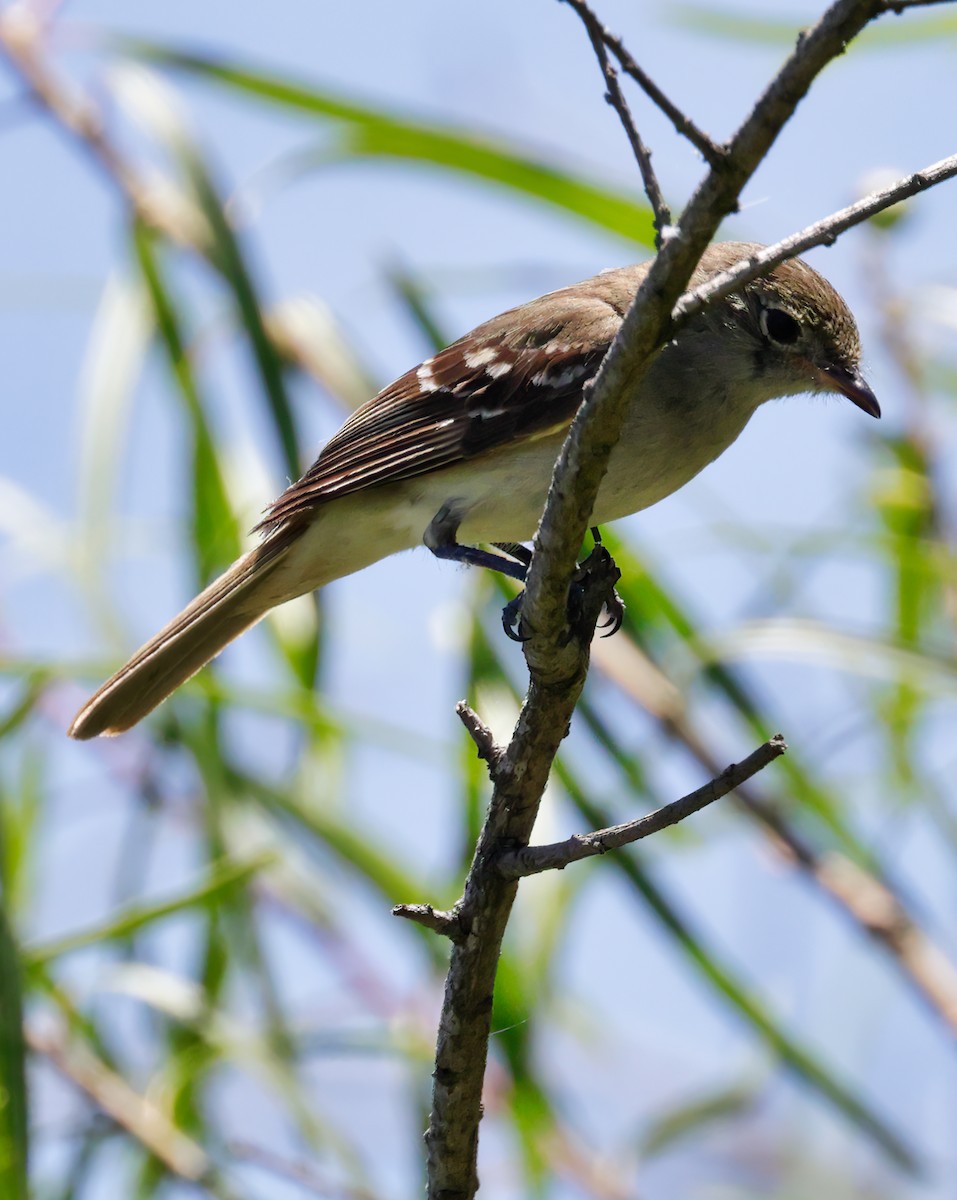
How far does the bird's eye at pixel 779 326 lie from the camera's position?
2.85 meters

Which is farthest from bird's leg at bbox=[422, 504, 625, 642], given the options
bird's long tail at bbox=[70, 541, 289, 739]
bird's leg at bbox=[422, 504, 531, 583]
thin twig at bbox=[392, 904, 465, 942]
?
thin twig at bbox=[392, 904, 465, 942]

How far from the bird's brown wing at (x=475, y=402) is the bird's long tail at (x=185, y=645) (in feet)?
0.39

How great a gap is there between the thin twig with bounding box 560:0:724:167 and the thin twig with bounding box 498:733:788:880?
0.60 metres

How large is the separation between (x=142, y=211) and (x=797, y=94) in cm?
265

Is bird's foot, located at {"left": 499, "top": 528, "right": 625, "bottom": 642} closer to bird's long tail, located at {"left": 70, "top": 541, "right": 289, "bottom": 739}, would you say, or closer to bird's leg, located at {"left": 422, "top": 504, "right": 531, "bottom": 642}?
bird's leg, located at {"left": 422, "top": 504, "right": 531, "bottom": 642}

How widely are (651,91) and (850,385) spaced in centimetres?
158

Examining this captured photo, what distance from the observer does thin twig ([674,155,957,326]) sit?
1.40 metres

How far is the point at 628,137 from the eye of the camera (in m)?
1.49

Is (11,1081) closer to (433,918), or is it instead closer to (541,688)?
(433,918)

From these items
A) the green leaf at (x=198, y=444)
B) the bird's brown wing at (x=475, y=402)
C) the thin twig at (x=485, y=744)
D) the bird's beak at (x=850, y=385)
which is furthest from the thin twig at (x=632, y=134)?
the green leaf at (x=198, y=444)

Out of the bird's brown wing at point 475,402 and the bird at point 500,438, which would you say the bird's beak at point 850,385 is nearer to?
the bird at point 500,438

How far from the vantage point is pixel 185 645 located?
295 cm

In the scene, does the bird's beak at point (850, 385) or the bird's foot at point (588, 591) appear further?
the bird's beak at point (850, 385)

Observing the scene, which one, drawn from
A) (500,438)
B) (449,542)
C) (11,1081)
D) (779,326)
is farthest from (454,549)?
(11,1081)
